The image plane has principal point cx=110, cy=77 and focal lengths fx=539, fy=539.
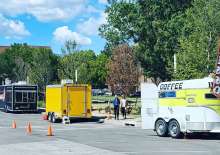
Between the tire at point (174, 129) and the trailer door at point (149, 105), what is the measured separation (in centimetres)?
125

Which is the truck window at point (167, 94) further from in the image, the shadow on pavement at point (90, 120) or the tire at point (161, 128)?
the shadow on pavement at point (90, 120)

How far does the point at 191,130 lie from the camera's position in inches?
925

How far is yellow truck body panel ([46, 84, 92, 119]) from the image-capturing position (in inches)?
1463

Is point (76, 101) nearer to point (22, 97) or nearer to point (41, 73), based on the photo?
point (22, 97)

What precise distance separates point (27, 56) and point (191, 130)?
87681 mm

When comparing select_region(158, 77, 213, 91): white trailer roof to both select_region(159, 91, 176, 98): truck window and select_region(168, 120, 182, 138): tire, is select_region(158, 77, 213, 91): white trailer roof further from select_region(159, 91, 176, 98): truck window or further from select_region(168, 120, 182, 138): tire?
select_region(168, 120, 182, 138): tire

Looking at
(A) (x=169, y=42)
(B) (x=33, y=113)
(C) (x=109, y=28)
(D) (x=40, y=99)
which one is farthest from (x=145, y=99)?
(D) (x=40, y=99)

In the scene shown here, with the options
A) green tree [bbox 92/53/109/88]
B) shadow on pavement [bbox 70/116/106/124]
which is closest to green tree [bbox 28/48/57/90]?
shadow on pavement [bbox 70/116/106/124]

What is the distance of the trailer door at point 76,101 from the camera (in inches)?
1471

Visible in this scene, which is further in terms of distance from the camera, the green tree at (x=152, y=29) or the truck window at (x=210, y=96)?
the green tree at (x=152, y=29)

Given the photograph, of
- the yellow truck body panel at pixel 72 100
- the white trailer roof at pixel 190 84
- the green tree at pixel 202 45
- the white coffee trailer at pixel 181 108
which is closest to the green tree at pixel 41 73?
the yellow truck body panel at pixel 72 100

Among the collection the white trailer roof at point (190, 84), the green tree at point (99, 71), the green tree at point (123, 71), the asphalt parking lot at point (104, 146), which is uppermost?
the green tree at point (99, 71)

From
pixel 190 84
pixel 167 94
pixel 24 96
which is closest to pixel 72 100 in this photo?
pixel 167 94

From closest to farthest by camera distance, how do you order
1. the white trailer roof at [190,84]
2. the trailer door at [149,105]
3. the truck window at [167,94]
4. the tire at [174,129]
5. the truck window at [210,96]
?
the truck window at [210,96], the white trailer roof at [190,84], the tire at [174,129], the truck window at [167,94], the trailer door at [149,105]
